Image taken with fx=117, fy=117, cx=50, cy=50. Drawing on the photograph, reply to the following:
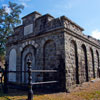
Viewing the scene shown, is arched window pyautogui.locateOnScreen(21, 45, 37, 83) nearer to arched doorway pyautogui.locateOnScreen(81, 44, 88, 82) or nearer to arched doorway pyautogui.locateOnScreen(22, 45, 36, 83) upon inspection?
arched doorway pyautogui.locateOnScreen(22, 45, 36, 83)

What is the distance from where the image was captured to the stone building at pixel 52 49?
7.26 m

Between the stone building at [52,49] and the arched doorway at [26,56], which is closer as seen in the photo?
the stone building at [52,49]

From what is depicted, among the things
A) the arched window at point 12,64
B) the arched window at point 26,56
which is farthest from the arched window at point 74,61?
the arched window at point 12,64

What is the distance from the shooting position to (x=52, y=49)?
7.94 metres

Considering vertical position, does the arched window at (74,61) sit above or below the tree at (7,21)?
below

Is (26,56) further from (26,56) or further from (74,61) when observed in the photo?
(74,61)

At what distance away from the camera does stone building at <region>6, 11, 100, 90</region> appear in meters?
7.26

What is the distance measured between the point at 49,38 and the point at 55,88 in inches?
129

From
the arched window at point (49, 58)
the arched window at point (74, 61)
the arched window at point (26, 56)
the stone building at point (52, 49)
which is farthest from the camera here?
the arched window at point (26, 56)

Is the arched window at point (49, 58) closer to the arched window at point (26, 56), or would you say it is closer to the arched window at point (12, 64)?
the arched window at point (26, 56)

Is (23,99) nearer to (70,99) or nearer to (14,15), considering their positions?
(70,99)

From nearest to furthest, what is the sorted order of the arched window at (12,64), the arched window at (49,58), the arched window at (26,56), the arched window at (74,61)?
the arched window at (49,58) → the arched window at (74,61) → the arched window at (26,56) → the arched window at (12,64)

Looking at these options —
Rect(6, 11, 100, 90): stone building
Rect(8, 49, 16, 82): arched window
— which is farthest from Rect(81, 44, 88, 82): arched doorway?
Rect(8, 49, 16, 82): arched window

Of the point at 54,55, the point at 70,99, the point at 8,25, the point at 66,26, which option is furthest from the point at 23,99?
the point at 8,25
